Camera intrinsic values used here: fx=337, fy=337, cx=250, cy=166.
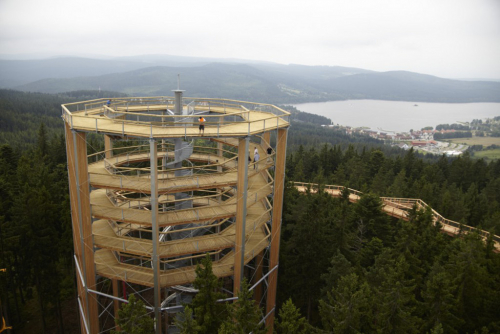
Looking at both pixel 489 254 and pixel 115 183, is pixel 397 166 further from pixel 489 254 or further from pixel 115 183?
pixel 115 183

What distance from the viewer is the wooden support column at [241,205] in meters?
21.0

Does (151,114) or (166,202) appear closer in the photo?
(151,114)

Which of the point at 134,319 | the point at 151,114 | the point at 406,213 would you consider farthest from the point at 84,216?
the point at 406,213

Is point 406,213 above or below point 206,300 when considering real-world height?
below

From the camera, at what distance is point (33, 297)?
125ft

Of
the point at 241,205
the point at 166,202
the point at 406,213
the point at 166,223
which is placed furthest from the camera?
the point at 406,213

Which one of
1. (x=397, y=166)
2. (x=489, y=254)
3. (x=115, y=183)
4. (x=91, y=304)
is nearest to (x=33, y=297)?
(x=91, y=304)

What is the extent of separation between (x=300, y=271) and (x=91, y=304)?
716 inches

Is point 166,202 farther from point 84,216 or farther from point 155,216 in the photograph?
point 84,216

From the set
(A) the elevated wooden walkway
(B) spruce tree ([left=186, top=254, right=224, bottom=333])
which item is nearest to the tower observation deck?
(B) spruce tree ([left=186, top=254, right=224, bottom=333])

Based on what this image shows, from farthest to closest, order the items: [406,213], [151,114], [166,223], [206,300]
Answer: [406,213] → [166,223] → [151,114] → [206,300]

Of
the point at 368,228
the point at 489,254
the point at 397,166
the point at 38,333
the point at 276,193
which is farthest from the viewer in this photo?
the point at 397,166

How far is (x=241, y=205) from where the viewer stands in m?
21.5

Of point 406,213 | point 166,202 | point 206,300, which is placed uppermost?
point 166,202
